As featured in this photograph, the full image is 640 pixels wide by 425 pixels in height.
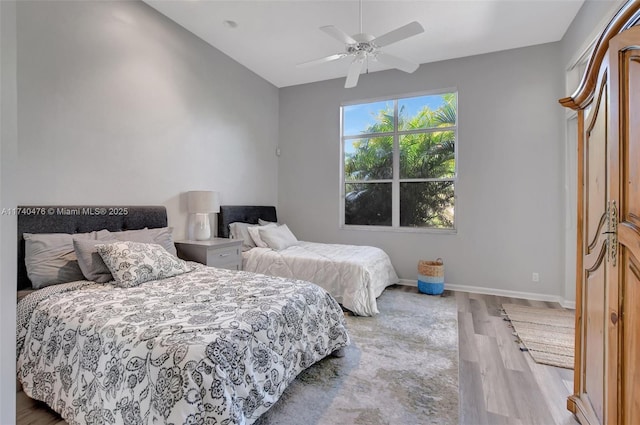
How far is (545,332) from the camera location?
9.20 ft

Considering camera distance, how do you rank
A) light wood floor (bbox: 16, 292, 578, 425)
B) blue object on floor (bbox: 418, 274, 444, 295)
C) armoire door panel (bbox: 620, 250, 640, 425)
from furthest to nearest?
blue object on floor (bbox: 418, 274, 444, 295) < light wood floor (bbox: 16, 292, 578, 425) < armoire door panel (bbox: 620, 250, 640, 425)

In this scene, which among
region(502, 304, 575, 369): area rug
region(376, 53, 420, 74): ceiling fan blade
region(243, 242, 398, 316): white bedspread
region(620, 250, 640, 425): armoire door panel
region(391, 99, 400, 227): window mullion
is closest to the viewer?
region(620, 250, 640, 425): armoire door panel

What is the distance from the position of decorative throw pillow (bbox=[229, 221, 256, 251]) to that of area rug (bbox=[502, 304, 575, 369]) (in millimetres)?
3128

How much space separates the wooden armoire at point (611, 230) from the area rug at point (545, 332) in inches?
31.5

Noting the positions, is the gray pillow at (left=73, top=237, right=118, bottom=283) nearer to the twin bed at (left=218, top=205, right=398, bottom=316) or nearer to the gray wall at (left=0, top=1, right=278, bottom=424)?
the gray wall at (left=0, top=1, right=278, bottom=424)

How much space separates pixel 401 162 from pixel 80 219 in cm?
395

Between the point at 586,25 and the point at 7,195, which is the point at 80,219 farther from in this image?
the point at 586,25

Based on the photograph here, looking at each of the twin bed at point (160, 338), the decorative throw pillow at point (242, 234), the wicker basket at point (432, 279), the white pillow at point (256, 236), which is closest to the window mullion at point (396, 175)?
the wicker basket at point (432, 279)

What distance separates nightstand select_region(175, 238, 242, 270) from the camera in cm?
306

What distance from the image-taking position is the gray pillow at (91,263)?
214 centimetres

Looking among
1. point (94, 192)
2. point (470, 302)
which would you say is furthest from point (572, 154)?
Result: point (94, 192)

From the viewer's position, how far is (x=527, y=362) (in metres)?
2.28

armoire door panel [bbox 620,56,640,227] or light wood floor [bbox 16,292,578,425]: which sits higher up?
armoire door panel [bbox 620,56,640,227]

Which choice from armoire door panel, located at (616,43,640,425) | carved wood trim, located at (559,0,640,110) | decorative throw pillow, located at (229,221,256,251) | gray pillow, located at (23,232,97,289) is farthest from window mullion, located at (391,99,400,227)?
gray pillow, located at (23,232,97,289)
